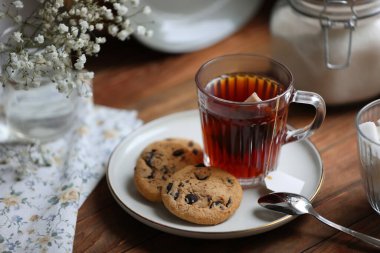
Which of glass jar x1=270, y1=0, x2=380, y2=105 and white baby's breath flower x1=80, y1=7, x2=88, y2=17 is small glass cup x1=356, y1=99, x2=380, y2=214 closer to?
glass jar x1=270, y1=0, x2=380, y2=105

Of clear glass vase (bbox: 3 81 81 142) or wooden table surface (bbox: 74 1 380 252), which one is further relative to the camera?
clear glass vase (bbox: 3 81 81 142)

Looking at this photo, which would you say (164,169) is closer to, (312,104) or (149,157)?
(149,157)

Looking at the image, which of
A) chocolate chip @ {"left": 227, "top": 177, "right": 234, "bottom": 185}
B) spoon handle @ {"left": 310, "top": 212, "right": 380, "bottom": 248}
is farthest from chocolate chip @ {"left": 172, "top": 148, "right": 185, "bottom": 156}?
spoon handle @ {"left": 310, "top": 212, "right": 380, "bottom": 248}

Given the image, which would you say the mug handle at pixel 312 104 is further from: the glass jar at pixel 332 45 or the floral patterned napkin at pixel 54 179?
the floral patterned napkin at pixel 54 179

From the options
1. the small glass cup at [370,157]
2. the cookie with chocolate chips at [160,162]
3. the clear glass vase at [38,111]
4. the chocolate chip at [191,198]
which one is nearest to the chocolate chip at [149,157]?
the cookie with chocolate chips at [160,162]

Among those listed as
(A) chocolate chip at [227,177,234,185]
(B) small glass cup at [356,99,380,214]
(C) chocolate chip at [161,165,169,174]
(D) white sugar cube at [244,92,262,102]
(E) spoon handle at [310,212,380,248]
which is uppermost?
(D) white sugar cube at [244,92,262,102]

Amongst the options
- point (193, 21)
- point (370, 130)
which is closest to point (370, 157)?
point (370, 130)
